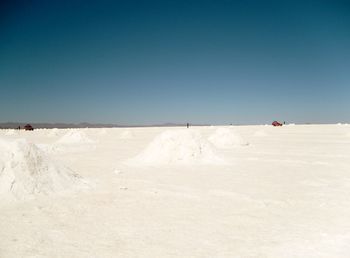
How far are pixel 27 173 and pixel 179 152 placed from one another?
26.9 ft

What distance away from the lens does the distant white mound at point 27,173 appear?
886 centimetres

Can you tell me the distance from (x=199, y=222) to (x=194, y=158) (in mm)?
9322

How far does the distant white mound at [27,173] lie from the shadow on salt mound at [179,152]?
6392 millimetres

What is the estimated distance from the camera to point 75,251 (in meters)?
5.40

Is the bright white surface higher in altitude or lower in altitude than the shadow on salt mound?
lower

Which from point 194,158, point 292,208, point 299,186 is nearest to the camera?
point 292,208

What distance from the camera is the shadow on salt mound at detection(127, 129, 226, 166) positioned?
16250 mm

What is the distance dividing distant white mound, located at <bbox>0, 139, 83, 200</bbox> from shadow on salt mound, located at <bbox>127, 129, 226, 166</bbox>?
6.39 metres

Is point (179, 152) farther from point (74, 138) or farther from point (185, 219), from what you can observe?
point (74, 138)

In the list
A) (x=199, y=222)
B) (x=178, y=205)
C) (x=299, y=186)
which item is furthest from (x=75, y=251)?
(x=299, y=186)

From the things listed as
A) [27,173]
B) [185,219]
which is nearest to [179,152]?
[27,173]

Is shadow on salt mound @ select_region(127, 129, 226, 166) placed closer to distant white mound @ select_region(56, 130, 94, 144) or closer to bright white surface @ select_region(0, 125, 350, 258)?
bright white surface @ select_region(0, 125, 350, 258)

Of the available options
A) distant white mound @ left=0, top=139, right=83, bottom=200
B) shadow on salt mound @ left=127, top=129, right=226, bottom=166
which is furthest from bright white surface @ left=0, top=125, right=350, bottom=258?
shadow on salt mound @ left=127, top=129, right=226, bottom=166

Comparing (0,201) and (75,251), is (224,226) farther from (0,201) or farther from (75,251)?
(0,201)
